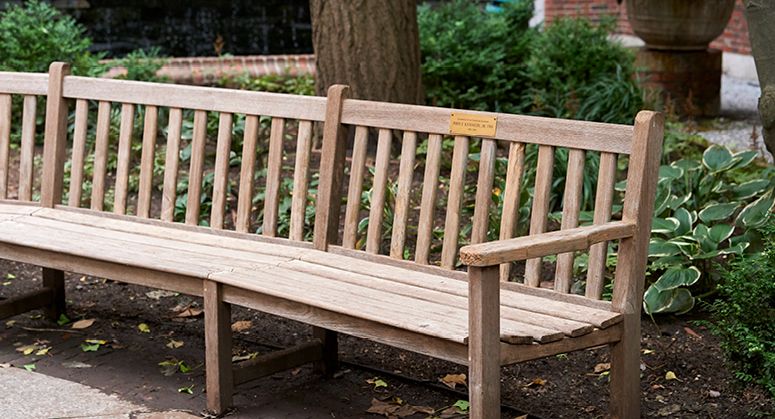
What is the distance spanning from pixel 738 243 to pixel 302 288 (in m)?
1.79

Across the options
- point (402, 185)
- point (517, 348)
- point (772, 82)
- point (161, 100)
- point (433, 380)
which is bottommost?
point (433, 380)

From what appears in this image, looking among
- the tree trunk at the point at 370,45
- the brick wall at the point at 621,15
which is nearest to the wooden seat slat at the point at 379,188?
the tree trunk at the point at 370,45

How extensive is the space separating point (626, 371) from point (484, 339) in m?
0.61

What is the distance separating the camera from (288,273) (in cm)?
274

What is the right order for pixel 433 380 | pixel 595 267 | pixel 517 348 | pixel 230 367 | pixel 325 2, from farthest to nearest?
pixel 325 2
pixel 433 380
pixel 230 367
pixel 595 267
pixel 517 348

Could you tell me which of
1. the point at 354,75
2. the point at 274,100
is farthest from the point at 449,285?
the point at 354,75

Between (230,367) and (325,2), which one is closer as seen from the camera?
(230,367)

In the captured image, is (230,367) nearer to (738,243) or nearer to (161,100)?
(161,100)

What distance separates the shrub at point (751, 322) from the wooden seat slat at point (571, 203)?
516mm

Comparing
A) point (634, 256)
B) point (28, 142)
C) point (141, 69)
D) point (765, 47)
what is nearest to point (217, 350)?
point (634, 256)

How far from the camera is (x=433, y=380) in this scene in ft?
10.1

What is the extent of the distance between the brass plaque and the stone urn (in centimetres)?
496

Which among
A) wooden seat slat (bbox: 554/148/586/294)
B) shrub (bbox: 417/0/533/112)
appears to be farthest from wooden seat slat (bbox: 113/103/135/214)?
shrub (bbox: 417/0/533/112)

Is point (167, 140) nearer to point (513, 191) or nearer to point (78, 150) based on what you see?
point (78, 150)
